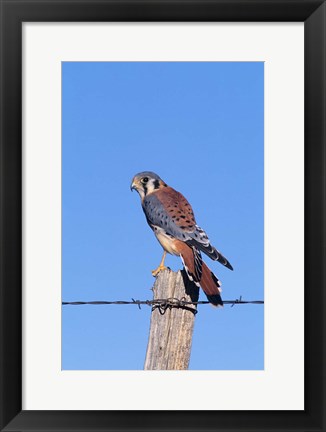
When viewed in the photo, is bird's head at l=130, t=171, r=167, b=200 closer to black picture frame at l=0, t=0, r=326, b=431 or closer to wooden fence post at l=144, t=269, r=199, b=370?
wooden fence post at l=144, t=269, r=199, b=370

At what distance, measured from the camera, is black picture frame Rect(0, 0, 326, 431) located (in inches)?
155

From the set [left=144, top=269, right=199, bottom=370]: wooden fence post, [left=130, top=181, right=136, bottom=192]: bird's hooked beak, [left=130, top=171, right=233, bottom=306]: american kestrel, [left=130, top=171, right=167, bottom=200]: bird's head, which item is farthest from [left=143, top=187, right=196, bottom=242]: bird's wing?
[left=144, top=269, right=199, bottom=370]: wooden fence post

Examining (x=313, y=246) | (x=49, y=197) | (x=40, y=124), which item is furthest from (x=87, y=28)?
(x=313, y=246)

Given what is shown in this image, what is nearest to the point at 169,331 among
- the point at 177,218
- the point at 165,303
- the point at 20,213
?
the point at 165,303

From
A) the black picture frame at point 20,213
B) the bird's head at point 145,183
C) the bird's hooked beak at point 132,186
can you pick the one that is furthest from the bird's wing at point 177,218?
the black picture frame at point 20,213

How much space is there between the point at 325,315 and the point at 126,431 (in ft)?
3.71

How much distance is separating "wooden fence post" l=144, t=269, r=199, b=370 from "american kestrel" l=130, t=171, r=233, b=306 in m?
0.13

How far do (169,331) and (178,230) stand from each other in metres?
0.70

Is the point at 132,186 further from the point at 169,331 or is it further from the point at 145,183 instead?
the point at 169,331

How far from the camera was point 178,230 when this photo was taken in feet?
15.8

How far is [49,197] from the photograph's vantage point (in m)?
4.03

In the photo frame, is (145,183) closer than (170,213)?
Yes

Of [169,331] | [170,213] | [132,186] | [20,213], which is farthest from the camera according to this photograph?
[170,213]

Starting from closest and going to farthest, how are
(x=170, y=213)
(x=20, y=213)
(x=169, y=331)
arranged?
(x=20, y=213), (x=169, y=331), (x=170, y=213)
